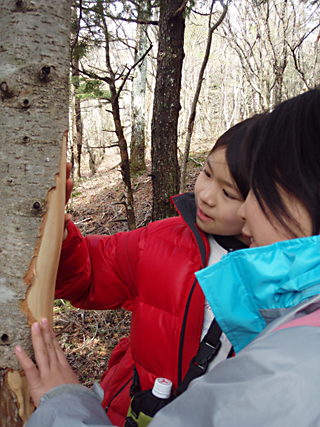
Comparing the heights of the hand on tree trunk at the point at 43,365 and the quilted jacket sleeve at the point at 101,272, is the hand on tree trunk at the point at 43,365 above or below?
below

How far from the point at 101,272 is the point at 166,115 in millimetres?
3006

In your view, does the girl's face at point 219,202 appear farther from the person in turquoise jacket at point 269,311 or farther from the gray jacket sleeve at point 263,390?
the gray jacket sleeve at point 263,390

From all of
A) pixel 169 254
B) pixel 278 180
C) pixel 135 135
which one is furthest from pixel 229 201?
pixel 135 135

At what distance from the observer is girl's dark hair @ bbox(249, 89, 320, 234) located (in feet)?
2.50

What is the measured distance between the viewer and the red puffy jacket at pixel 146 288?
51.4 inches

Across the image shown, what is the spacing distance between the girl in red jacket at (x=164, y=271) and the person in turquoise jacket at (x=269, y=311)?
0.37 m

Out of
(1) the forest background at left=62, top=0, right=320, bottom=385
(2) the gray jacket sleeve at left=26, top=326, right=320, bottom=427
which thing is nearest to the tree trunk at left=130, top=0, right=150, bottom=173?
(1) the forest background at left=62, top=0, right=320, bottom=385

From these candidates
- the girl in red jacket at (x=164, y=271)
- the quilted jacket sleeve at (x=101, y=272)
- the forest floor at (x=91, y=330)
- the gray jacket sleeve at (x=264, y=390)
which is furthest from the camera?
the forest floor at (x=91, y=330)

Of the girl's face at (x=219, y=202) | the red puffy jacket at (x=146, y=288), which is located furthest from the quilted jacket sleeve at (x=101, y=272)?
the girl's face at (x=219, y=202)

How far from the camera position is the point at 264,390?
55 cm

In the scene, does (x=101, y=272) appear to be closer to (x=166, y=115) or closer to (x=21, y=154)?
(x=21, y=154)

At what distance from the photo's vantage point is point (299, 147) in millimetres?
778

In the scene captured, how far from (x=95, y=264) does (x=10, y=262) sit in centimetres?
57

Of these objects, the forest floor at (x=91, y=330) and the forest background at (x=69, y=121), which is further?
the forest floor at (x=91, y=330)
